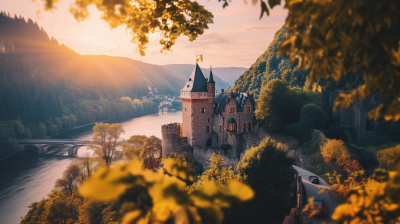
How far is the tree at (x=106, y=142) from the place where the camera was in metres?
40.4

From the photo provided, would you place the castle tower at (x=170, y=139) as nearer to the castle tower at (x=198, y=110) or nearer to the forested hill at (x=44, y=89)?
the castle tower at (x=198, y=110)

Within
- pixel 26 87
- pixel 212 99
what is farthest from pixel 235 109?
pixel 26 87

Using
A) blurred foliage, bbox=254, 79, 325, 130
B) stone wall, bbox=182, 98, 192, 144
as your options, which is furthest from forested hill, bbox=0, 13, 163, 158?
blurred foliage, bbox=254, 79, 325, 130

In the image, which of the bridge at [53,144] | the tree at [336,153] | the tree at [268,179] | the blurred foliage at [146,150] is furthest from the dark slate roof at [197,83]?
the bridge at [53,144]

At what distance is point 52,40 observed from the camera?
382 feet

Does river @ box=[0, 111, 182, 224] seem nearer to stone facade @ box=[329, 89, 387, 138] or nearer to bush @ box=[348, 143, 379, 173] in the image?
bush @ box=[348, 143, 379, 173]

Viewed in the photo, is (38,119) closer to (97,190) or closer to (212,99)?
(212,99)

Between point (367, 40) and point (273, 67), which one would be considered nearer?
point (367, 40)

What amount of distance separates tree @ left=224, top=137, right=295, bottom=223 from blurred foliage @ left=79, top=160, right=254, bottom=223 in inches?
680

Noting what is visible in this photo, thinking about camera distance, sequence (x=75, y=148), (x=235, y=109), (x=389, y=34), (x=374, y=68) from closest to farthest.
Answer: (x=389, y=34), (x=374, y=68), (x=235, y=109), (x=75, y=148)

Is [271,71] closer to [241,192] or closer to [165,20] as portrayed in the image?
[165,20]

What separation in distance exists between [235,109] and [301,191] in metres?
13.3

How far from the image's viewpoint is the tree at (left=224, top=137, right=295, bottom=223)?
58.9 feet

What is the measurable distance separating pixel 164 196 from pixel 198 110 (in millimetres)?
27477
